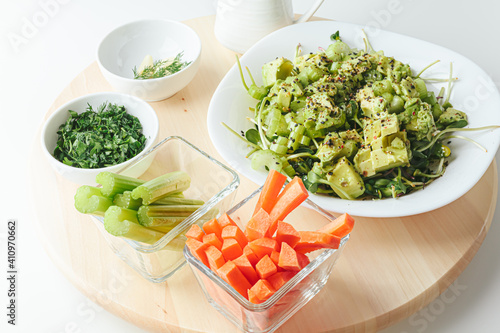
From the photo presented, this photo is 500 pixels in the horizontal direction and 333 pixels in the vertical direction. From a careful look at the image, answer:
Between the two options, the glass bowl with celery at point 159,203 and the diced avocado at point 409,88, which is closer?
the glass bowl with celery at point 159,203

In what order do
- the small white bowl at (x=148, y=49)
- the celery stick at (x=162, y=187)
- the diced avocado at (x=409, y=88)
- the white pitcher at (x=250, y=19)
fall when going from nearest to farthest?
the celery stick at (x=162, y=187)
the diced avocado at (x=409, y=88)
the small white bowl at (x=148, y=49)
the white pitcher at (x=250, y=19)

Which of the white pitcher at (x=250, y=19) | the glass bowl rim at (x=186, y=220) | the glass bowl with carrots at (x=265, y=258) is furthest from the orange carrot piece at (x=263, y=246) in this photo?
the white pitcher at (x=250, y=19)

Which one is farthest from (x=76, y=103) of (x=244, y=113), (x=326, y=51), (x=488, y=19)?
(x=488, y=19)

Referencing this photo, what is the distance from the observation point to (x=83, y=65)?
3.18m

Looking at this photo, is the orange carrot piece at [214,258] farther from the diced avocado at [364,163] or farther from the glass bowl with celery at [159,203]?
the diced avocado at [364,163]

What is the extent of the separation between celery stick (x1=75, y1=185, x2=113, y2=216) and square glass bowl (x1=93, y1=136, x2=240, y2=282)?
62 mm

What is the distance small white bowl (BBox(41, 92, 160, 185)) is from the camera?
1.87 metres

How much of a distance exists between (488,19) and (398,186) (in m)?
2.18

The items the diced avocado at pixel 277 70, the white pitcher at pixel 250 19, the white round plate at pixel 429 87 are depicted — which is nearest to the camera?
the white round plate at pixel 429 87

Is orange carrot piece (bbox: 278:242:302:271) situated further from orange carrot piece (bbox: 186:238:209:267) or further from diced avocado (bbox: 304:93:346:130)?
diced avocado (bbox: 304:93:346:130)

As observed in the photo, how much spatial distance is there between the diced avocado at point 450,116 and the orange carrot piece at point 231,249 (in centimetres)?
102

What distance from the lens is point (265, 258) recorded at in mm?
1403

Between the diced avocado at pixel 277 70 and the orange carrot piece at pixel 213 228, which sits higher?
the diced avocado at pixel 277 70

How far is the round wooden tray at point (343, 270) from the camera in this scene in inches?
63.7
